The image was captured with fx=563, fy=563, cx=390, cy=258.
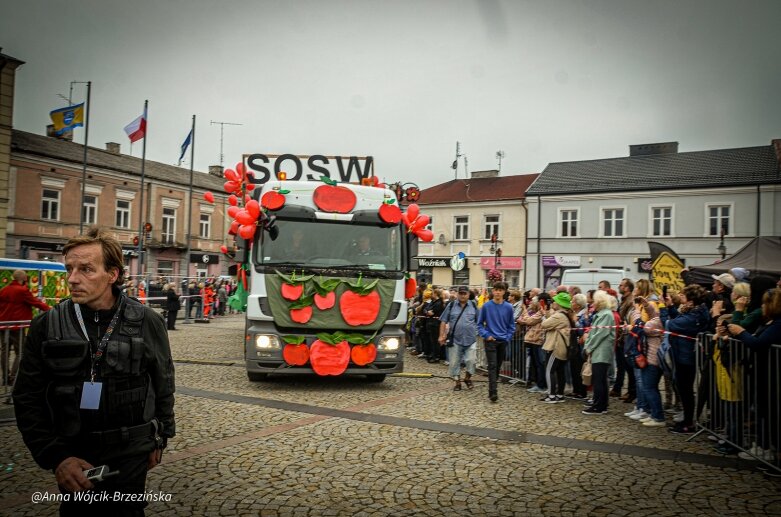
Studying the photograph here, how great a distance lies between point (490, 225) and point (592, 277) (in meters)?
17.6

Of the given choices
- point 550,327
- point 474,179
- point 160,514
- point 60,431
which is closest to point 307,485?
point 160,514

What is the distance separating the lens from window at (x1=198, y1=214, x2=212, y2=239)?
147ft

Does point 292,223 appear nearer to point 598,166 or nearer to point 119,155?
point 598,166

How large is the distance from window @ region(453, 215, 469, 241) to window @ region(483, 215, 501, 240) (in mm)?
1604

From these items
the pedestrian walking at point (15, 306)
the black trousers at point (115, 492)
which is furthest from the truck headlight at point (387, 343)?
the black trousers at point (115, 492)

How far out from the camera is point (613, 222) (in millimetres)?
36906

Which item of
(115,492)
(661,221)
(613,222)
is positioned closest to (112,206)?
(613,222)

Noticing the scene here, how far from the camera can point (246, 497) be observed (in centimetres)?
451

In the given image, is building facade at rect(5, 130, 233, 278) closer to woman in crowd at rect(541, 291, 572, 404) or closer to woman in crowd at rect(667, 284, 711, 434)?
woman in crowd at rect(541, 291, 572, 404)

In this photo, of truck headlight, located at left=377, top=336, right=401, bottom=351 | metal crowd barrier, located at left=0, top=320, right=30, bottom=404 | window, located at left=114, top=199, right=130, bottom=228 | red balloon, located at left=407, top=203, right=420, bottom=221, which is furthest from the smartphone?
window, located at left=114, top=199, right=130, bottom=228

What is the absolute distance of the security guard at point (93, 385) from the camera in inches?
102

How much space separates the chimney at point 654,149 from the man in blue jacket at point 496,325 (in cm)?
3546

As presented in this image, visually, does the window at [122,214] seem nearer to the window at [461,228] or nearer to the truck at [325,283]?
the window at [461,228]

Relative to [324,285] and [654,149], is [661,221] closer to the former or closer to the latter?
[654,149]
